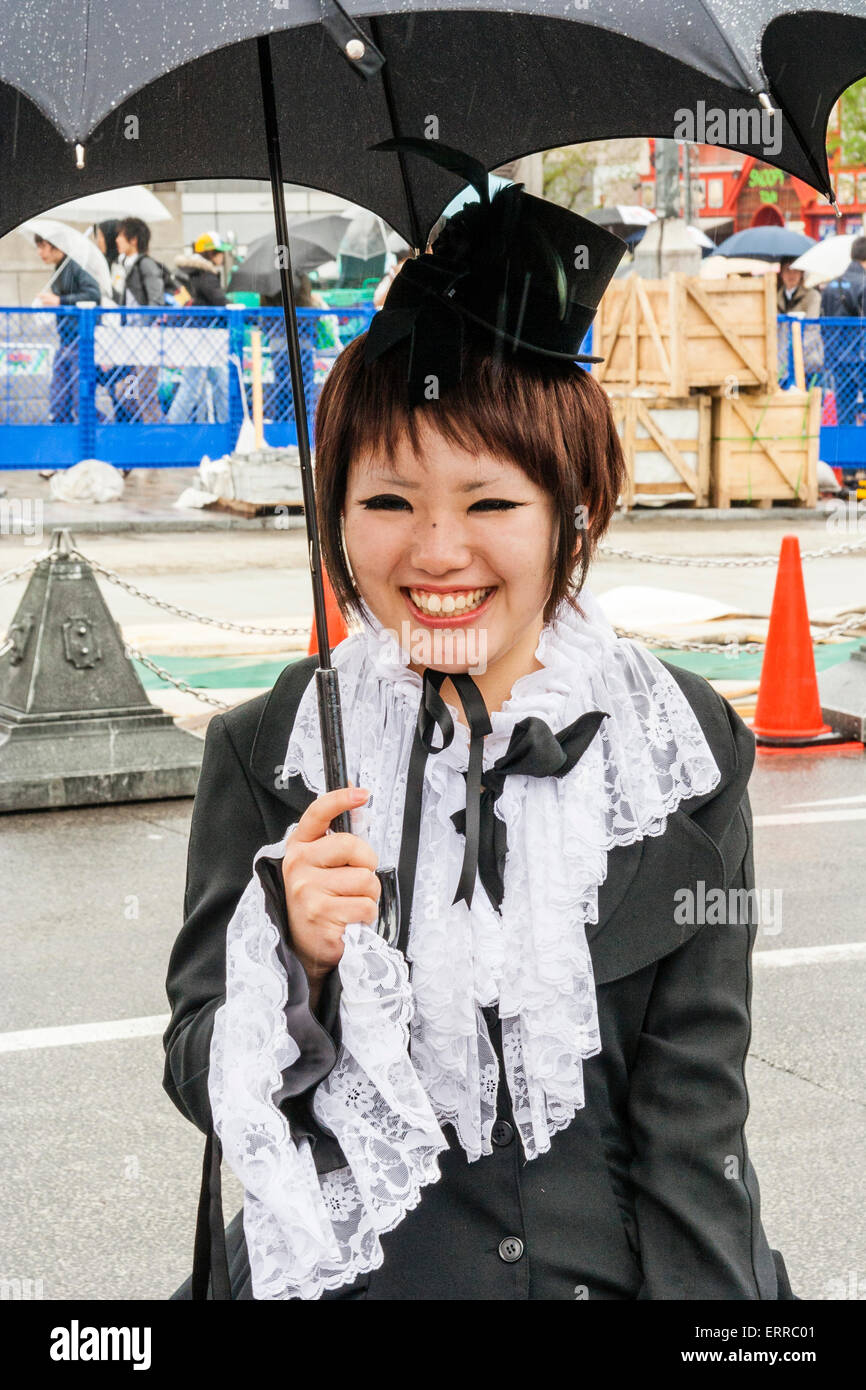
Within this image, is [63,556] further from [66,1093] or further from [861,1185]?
[861,1185]

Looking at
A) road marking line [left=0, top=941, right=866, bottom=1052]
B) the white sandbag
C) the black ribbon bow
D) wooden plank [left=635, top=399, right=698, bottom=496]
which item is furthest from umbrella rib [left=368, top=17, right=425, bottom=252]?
the white sandbag

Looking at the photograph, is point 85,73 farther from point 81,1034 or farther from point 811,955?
point 811,955

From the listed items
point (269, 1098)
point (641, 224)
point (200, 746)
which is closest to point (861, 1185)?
point (269, 1098)

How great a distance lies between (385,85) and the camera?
7.91 feet

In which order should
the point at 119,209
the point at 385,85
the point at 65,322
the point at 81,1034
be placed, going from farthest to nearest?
the point at 119,209 < the point at 65,322 < the point at 81,1034 < the point at 385,85

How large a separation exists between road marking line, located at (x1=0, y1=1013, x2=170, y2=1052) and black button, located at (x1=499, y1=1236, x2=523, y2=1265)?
2.73 m

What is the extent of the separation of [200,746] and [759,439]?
1081 cm

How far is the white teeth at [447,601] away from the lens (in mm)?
1977

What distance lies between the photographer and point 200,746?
276 inches

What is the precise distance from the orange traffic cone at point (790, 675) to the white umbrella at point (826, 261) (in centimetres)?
1302

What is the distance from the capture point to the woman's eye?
1983 millimetres

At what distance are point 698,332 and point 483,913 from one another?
49.3 feet

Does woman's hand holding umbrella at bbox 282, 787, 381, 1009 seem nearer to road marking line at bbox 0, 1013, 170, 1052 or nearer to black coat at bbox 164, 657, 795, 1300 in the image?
black coat at bbox 164, 657, 795, 1300

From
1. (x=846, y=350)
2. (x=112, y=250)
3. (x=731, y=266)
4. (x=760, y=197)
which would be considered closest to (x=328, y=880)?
(x=846, y=350)
